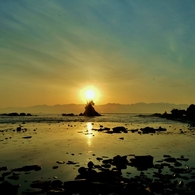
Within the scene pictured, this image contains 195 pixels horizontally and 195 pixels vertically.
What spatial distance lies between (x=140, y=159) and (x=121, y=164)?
2395mm

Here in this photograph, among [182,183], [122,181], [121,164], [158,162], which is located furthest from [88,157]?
[182,183]

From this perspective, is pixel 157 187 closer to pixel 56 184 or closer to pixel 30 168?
pixel 56 184

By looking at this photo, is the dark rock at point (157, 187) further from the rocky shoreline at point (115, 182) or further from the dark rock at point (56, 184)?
the dark rock at point (56, 184)

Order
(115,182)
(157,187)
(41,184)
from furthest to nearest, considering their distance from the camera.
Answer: (115,182)
(41,184)
(157,187)

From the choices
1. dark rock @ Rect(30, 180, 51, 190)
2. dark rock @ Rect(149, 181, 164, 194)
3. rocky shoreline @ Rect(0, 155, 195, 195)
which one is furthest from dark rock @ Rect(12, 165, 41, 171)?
dark rock @ Rect(149, 181, 164, 194)

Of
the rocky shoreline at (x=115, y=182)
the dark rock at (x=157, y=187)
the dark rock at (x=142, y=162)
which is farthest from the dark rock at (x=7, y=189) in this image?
the dark rock at (x=142, y=162)

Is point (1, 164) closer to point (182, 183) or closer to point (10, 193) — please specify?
point (10, 193)

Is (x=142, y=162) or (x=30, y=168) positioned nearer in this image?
(x=30, y=168)

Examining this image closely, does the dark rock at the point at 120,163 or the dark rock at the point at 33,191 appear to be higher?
the dark rock at the point at 120,163

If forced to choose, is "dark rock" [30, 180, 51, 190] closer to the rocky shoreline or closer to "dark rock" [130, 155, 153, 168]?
the rocky shoreline

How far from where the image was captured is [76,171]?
23078 millimetres

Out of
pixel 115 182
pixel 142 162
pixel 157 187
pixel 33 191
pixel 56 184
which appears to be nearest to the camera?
pixel 33 191

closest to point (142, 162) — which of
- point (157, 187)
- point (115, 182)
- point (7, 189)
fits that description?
point (115, 182)

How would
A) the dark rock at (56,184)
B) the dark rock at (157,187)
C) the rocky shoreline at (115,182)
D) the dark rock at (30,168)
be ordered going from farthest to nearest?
the dark rock at (30,168) < the dark rock at (56,184) < the dark rock at (157,187) < the rocky shoreline at (115,182)
